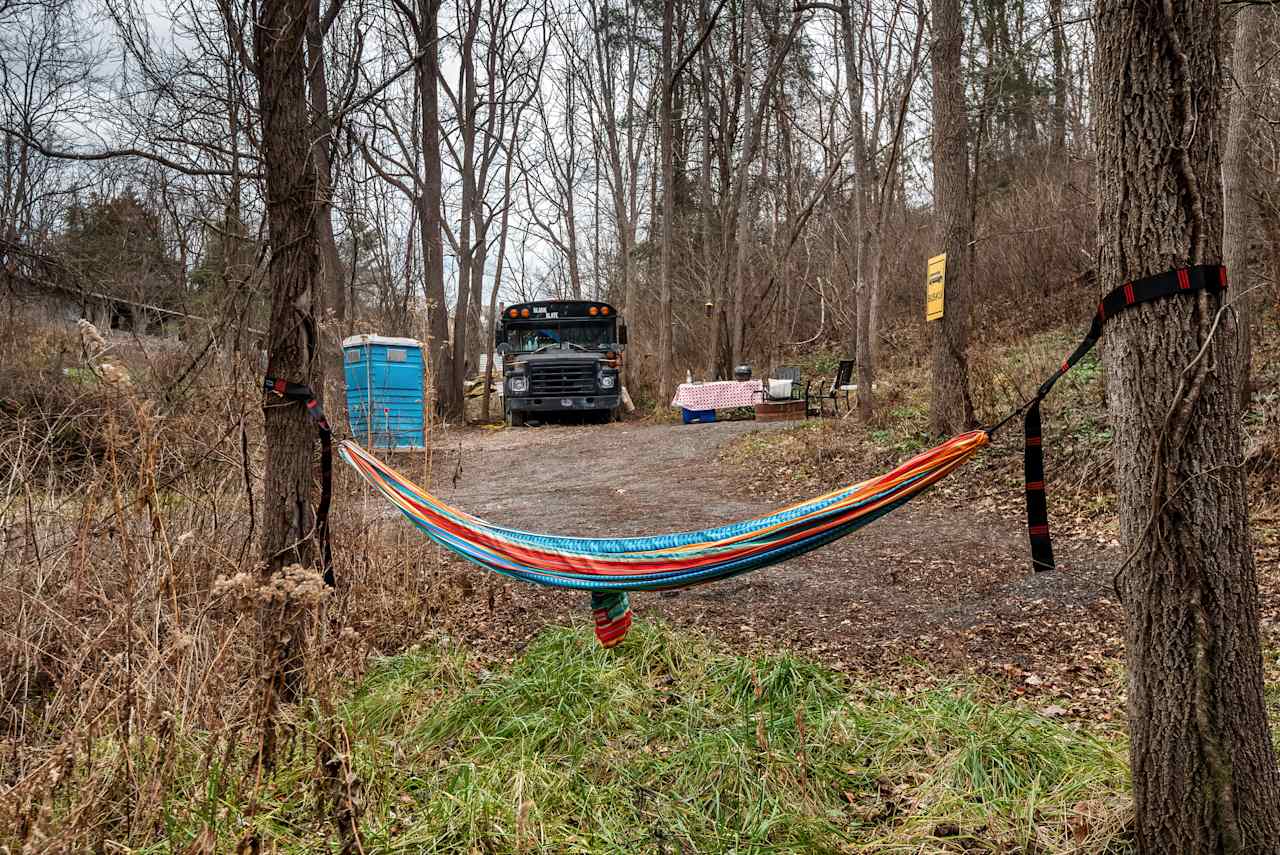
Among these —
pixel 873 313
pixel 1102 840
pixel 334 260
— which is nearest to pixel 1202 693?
pixel 1102 840

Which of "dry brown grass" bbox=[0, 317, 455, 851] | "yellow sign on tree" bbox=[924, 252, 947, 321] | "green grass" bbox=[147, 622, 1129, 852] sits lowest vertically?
"green grass" bbox=[147, 622, 1129, 852]

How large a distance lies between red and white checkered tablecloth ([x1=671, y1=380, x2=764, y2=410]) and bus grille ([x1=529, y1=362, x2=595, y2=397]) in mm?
1534

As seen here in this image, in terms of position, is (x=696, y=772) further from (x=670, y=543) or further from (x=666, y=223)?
(x=666, y=223)

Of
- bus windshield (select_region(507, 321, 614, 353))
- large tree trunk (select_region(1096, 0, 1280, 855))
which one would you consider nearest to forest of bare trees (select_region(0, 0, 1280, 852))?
large tree trunk (select_region(1096, 0, 1280, 855))

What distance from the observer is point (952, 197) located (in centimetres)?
655

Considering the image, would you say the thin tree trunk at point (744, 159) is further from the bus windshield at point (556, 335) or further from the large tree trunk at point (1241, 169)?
the large tree trunk at point (1241, 169)

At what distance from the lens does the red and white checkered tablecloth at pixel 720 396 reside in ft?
43.3

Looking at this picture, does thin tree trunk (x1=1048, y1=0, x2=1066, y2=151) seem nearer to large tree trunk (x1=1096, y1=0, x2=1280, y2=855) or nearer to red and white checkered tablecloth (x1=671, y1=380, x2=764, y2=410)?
red and white checkered tablecloth (x1=671, y1=380, x2=764, y2=410)

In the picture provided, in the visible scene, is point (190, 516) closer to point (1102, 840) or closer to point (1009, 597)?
point (1102, 840)

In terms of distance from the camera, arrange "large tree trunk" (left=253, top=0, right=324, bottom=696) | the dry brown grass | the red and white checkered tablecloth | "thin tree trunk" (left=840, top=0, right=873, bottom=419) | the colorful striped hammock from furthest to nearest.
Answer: the red and white checkered tablecloth, "thin tree trunk" (left=840, top=0, right=873, bottom=419), "large tree trunk" (left=253, top=0, right=324, bottom=696), the colorful striped hammock, the dry brown grass

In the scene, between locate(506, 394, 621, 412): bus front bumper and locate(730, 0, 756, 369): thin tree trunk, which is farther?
locate(506, 394, 621, 412): bus front bumper

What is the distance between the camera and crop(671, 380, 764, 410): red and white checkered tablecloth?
43.3 feet

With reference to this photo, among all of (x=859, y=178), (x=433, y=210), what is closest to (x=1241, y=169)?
(x=859, y=178)

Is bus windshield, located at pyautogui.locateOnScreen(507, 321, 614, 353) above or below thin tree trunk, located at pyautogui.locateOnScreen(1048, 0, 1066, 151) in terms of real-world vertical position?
below
